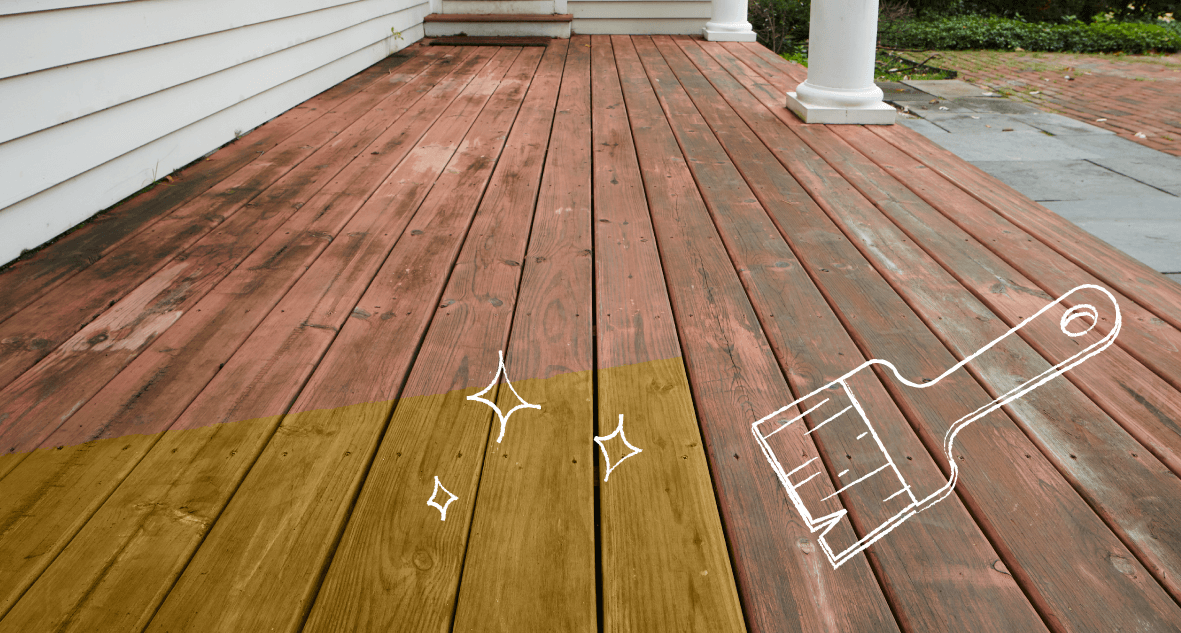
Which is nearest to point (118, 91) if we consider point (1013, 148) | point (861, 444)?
point (861, 444)

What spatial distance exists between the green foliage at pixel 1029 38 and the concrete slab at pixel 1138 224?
525 centimetres

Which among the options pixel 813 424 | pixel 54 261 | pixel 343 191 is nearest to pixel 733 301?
pixel 813 424

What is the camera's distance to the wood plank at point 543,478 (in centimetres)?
89

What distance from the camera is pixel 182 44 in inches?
108

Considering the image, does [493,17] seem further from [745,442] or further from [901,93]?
[745,442]

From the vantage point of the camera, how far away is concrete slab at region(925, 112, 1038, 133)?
3.68 meters

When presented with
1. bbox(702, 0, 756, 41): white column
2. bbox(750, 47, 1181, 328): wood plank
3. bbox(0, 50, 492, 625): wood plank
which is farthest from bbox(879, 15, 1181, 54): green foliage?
bbox(0, 50, 492, 625): wood plank

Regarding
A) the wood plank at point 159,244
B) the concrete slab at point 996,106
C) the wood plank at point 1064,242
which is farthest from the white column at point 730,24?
the wood plank at point 159,244

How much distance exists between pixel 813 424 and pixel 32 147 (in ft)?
7.19

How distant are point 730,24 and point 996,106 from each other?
2.34 m

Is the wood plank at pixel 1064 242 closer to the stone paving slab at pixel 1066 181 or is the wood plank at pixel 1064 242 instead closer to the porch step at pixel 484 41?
the stone paving slab at pixel 1066 181

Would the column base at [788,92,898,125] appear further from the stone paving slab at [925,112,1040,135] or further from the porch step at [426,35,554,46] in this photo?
the porch step at [426,35,554,46]

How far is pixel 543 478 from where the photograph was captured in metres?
1.10

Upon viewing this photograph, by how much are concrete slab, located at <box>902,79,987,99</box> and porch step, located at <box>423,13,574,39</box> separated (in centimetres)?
275
